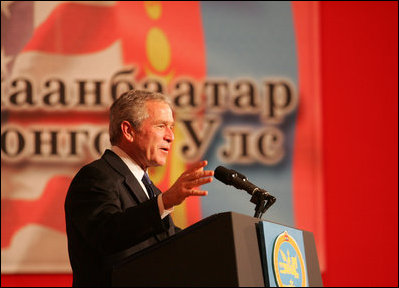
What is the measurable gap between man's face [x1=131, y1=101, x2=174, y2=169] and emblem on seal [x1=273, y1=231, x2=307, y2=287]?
2.21 feet

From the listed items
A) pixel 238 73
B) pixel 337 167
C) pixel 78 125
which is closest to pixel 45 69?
pixel 78 125

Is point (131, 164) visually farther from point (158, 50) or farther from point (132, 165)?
point (158, 50)

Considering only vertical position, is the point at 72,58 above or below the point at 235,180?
above

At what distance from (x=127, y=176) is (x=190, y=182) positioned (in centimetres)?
55

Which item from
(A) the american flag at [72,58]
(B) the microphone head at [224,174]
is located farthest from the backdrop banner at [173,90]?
(B) the microphone head at [224,174]

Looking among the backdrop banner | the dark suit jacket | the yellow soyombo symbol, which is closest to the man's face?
the dark suit jacket

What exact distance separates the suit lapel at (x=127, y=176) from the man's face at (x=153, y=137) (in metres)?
0.10

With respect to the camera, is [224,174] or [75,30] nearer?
[224,174]

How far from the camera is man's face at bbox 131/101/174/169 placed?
246 cm

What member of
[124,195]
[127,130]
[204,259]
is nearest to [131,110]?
[127,130]

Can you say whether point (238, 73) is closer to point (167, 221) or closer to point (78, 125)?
point (78, 125)

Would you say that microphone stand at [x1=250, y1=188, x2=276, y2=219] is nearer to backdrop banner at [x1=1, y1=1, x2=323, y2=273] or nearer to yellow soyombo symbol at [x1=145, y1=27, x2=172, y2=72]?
backdrop banner at [x1=1, y1=1, x2=323, y2=273]

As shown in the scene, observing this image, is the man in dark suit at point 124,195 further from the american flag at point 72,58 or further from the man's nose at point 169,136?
the american flag at point 72,58

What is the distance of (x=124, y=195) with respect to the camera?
225 centimetres
